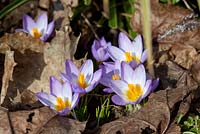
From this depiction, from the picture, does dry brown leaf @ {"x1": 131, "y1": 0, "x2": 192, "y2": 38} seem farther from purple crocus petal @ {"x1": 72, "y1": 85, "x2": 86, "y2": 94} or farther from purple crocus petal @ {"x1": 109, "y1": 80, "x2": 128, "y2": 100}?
purple crocus petal @ {"x1": 72, "y1": 85, "x2": 86, "y2": 94}

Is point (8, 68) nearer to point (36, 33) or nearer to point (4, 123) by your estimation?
point (36, 33)

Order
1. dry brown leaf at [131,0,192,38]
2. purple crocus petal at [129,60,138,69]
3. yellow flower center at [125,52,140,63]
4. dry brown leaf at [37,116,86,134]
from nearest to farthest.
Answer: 1. dry brown leaf at [37,116,86,134]
2. purple crocus petal at [129,60,138,69]
3. yellow flower center at [125,52,140,63]
4. dry brown leaf at [131,0,192,38]

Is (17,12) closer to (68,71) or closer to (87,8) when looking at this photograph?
(87,8)

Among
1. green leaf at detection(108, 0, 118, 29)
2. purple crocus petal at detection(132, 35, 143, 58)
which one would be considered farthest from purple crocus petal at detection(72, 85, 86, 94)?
green leaf at detection(108, 0, 118, 29)

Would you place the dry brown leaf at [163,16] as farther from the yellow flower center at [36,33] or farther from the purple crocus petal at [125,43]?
the yellow flower center at [36,33]

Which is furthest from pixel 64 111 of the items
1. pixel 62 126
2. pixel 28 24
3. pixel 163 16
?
pixel 163 16
